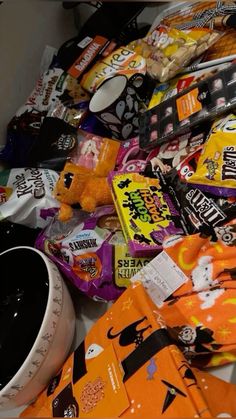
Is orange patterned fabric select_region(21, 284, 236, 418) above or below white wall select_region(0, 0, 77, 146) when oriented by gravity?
below

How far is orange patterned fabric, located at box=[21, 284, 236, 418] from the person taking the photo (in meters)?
0.66

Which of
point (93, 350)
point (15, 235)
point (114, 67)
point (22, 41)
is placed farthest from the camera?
point (22, 41)

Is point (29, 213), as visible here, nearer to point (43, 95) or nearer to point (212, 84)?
point (43, 95)

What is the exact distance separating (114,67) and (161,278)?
570 mm

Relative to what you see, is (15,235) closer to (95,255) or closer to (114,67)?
(95,255)

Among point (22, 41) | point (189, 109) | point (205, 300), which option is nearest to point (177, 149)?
point (189, 109)

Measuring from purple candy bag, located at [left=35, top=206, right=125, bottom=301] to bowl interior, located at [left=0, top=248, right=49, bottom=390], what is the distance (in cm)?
5

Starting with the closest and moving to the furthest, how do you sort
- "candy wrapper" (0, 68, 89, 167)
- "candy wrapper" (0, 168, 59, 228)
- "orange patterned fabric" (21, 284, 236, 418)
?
→ "orange patterned fabric" (21, 284, 236, 418)
"candy wrapper" (0, 168, 59, 228)
"candy wrapper" (0, 68, 89, 167)

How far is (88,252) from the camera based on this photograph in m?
0.90

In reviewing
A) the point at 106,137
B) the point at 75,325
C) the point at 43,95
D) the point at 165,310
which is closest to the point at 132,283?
the point at 165,310

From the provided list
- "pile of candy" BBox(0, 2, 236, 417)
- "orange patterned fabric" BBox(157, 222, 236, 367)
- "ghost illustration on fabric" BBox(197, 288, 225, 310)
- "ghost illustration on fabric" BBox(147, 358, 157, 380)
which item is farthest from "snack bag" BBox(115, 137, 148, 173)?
"ghost illustration on fabric" BBox(147, 358, 157, 380)

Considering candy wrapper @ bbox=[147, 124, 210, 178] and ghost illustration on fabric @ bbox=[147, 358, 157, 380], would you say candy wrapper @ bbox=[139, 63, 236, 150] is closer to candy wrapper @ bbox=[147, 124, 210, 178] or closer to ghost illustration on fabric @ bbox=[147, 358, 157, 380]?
candy wrapper @ bbox=[147, 124, 210, 178]

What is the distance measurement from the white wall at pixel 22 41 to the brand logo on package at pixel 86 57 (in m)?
0.15

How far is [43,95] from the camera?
1211 millimetres
